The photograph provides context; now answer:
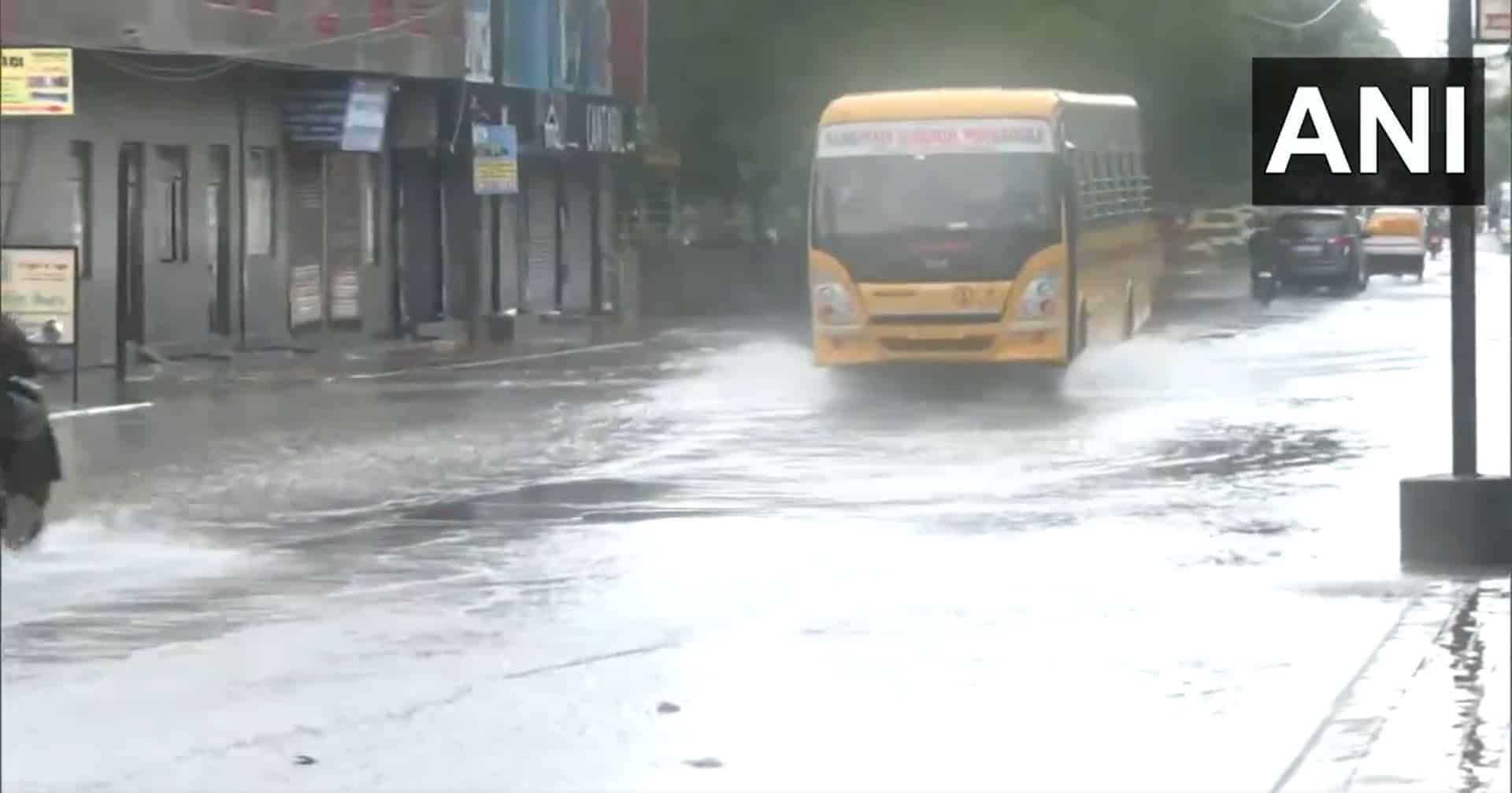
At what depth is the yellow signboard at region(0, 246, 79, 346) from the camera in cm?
3005

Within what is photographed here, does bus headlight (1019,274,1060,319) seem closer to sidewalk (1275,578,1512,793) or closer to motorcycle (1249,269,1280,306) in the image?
sidewalk (1275,578,1512,793)

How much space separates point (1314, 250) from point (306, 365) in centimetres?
2612

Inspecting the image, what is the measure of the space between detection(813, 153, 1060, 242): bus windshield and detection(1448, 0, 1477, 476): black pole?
16.5 m

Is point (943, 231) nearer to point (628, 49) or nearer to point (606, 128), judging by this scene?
point (606, 128)

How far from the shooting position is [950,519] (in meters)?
17.3

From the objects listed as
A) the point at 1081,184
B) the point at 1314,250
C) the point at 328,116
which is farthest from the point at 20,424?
the point at 1314,250

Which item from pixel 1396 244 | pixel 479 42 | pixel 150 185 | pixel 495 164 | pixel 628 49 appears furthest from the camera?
pixel 1396 244

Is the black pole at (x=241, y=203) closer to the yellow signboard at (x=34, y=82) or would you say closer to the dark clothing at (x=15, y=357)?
the yellow signboard at (x=34, y=82)

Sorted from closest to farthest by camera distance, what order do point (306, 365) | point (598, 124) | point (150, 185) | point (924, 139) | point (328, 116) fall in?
point (924, 139)
point (306, 365)
point (150, 185)
point (328, 116)
point (598, 124)

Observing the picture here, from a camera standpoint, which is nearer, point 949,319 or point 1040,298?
point 949,319

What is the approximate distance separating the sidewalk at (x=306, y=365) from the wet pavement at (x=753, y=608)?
506 centimetres

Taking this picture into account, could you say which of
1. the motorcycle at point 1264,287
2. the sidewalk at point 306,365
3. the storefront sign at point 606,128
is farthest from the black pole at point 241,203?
the motorcycle at point 1264,287

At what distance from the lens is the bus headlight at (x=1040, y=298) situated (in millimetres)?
30547

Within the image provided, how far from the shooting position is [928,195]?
101 feet
